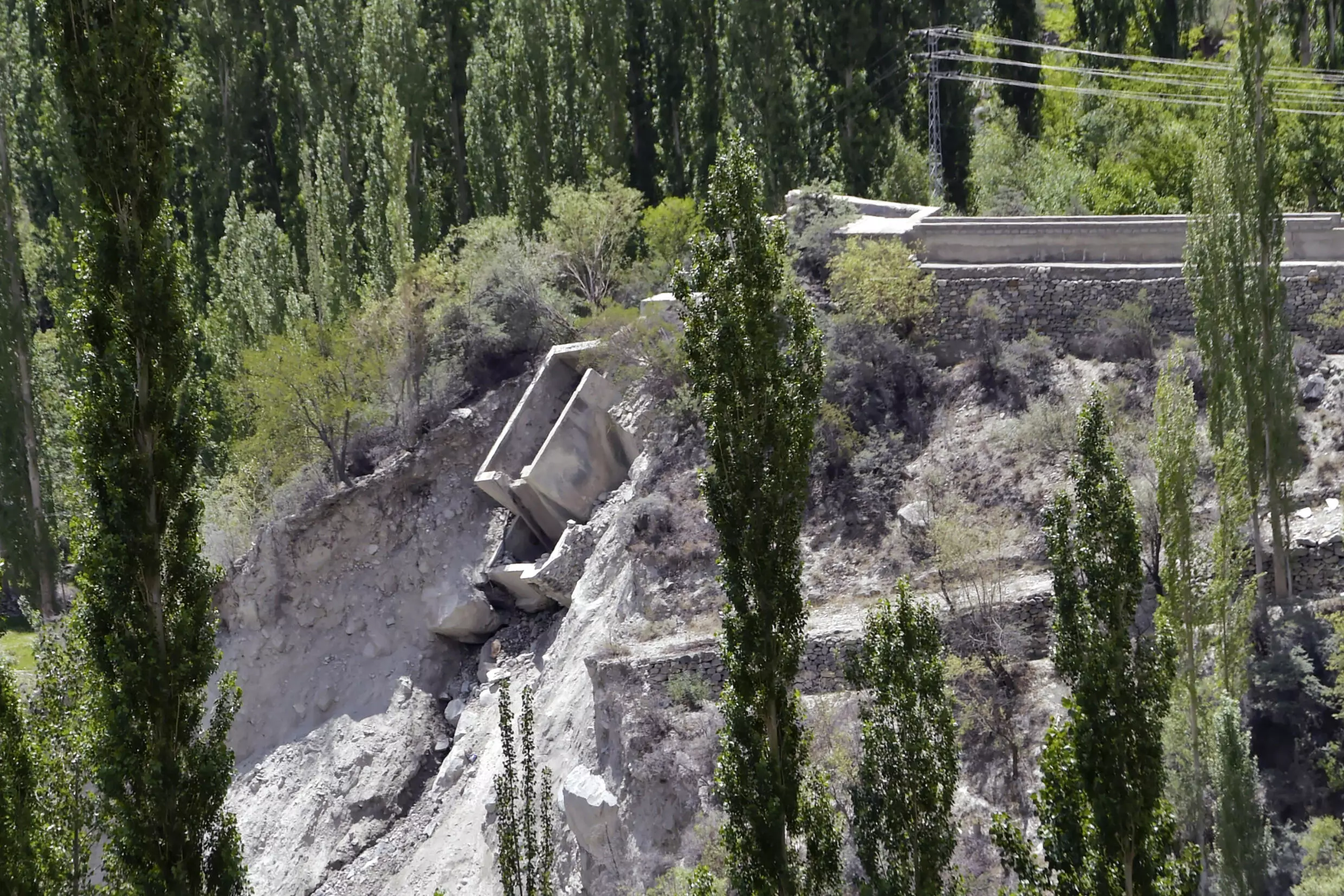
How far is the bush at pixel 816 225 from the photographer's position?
87.0 ft

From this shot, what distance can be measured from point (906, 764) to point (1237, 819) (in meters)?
4.42

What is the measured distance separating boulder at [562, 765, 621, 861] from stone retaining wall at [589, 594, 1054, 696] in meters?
1.54

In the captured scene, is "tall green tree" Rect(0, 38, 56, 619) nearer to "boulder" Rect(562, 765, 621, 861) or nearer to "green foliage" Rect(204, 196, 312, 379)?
"green foliage" Rect(204, 196, 312, 379)

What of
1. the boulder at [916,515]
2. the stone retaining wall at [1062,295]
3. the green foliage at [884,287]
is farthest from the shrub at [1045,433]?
the green foliage at [884,287]

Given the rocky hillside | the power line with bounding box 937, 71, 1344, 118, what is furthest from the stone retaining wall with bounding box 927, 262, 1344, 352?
the power line with bounding box 937, 71, 1344, 118

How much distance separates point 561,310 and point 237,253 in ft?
33.2

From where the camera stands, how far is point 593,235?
30.0 m

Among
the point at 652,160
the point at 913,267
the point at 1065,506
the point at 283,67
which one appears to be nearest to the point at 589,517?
the point at 913,267

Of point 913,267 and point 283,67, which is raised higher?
point 283,67

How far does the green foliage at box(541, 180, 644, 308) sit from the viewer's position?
2981 cm

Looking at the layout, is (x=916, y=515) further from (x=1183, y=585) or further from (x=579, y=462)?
(x=579, y=462)

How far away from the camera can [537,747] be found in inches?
864

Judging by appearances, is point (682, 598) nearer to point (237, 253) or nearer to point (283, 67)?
point (237, 253)

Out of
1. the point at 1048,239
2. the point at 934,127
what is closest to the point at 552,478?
the point at 1048,239
